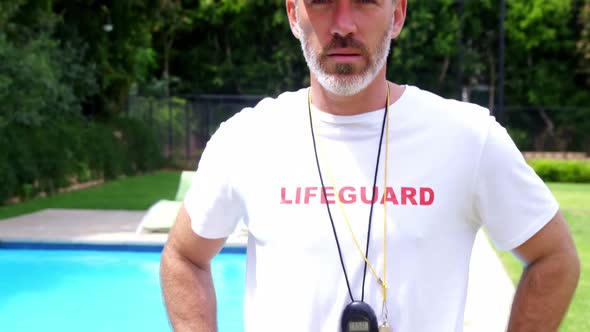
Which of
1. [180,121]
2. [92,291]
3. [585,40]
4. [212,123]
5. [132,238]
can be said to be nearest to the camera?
[92,291]

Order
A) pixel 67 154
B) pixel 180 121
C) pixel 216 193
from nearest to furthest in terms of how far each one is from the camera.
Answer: pixel 216 193, pixel 67 154, pixel 180 121

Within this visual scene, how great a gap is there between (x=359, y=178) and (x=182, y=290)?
1.63 ft

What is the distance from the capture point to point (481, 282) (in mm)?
7516

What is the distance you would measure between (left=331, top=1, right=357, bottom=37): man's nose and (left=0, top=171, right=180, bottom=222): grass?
11.8 m

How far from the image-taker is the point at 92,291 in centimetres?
919

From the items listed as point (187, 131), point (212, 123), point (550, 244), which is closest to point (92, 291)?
point (550, 244)

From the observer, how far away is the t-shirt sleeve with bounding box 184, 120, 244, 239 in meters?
1.87

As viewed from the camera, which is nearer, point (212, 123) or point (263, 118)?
point (263, 118)

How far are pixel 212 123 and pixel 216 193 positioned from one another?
27271 millimetres

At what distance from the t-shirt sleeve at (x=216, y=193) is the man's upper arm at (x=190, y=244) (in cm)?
2

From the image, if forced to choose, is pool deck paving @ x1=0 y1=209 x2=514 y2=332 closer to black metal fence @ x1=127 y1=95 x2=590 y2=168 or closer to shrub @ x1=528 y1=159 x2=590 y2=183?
black metal fence @ x1=127 y1=95 x2=590 y2=168

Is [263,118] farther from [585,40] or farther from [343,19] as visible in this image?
[585,40]

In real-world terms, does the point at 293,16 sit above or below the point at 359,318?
above

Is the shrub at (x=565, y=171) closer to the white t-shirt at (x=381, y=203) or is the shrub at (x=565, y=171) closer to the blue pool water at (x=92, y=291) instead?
the blue pool water at (x=92, y=291)
